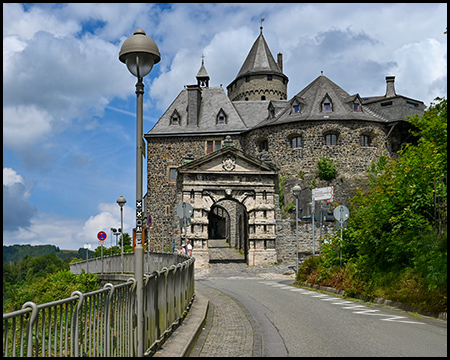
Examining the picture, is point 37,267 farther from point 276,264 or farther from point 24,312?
point 24,312

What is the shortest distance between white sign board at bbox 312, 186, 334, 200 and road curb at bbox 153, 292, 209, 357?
1280 inches

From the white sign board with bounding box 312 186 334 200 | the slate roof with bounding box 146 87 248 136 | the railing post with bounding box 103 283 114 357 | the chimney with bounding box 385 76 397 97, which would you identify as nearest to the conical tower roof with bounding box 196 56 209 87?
the slate roof with bounding box 146 87 248 136

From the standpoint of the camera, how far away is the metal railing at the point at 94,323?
4141 mm

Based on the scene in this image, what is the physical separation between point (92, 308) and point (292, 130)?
4501 centimetres

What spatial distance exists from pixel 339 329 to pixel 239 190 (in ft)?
81.1

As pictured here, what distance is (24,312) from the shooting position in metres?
3.95

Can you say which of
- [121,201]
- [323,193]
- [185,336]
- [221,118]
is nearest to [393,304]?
[185,336]

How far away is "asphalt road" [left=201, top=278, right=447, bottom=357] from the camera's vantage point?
8086 millimetres

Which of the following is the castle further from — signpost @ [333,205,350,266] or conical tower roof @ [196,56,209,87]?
signpost @ [333,205,350,266]

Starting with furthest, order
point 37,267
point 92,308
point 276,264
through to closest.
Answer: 1. point 37,267
2. point 276,264
3. point 92,308

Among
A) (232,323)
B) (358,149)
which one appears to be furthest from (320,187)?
(232,323)

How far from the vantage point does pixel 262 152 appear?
51.0 m

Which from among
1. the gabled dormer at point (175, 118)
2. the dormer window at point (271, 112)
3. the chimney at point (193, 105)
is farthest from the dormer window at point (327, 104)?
the gabled dormer at point (175, 118)

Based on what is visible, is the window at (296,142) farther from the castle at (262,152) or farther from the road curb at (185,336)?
the road curb at (185,336)
